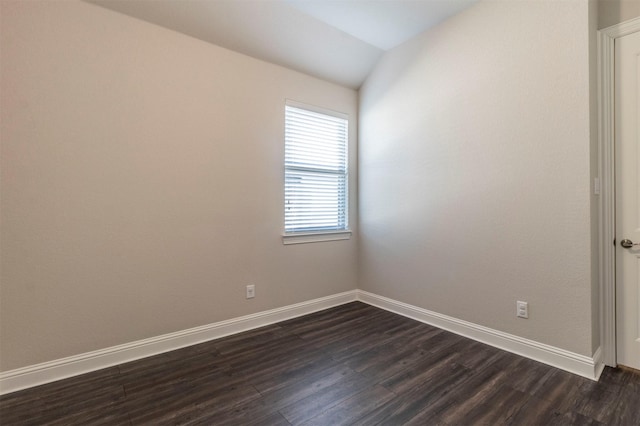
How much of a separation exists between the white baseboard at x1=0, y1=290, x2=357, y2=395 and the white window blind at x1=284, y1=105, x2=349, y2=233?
91 centimetres

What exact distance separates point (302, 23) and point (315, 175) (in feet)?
4.88

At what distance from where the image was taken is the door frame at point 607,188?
2.20 m

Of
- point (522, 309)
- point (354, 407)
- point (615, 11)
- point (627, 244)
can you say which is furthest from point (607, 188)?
point (354, 407)

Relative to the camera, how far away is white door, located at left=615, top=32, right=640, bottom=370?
2148mm

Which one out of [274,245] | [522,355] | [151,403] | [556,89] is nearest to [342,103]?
[274,245]

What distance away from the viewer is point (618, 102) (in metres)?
2.21

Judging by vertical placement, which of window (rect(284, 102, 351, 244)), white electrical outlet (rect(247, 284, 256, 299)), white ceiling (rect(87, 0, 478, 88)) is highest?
white ceiling (rect(87, 0, 478, 88))

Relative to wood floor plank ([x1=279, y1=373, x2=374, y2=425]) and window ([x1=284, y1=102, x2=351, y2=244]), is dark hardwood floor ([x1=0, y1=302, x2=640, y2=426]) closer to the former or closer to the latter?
wood floor plank ([x1=279, y1=373, x2=374, y2=425])

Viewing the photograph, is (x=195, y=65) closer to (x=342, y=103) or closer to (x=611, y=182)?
(x=342, y=103)

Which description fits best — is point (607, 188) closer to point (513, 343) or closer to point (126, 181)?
point (513, 343)

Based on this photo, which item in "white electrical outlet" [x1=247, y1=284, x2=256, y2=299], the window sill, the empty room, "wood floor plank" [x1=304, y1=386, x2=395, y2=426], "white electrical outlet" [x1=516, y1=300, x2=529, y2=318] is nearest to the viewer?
"wood floor plank" [x1=304, y1=386, x2=395, y2=426]

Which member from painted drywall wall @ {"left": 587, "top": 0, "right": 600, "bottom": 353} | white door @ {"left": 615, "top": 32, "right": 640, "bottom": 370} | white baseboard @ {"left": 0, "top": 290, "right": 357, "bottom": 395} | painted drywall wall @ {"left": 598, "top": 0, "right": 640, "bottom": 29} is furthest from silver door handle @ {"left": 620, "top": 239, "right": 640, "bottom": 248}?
white baseboard @ {"left": 0, "top": 290, "right": 357, "bottom": 395}

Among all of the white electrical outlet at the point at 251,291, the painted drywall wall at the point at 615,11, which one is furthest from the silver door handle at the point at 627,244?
the white electrical outlet at the point at 251,291

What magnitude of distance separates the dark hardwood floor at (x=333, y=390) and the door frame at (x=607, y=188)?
29cm
